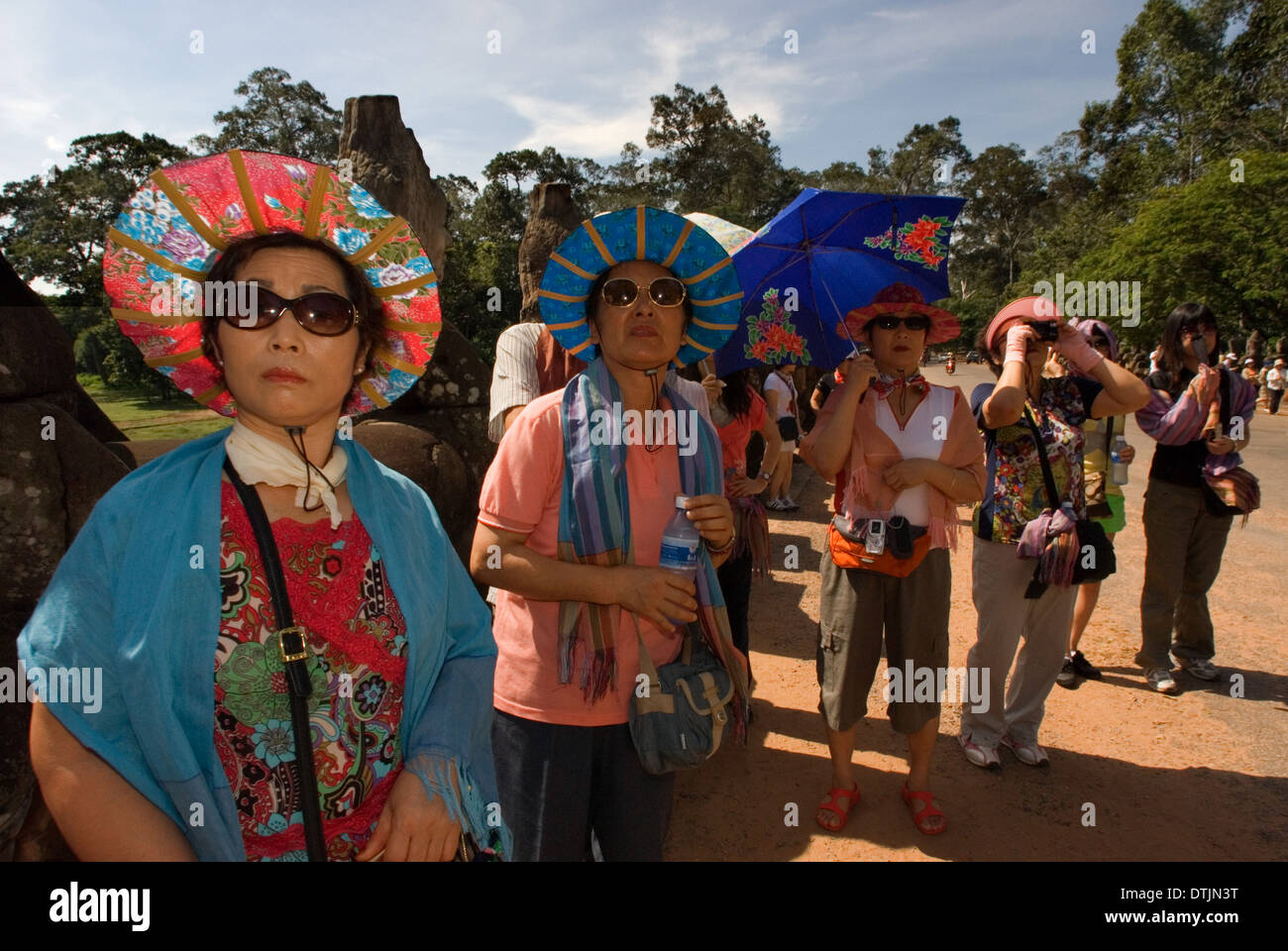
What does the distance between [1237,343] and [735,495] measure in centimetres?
2713

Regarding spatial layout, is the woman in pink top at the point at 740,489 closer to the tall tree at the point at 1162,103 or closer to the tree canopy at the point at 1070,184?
the tree canopy at the point at 1070,184

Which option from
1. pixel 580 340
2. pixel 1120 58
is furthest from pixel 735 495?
pixel 1120 58

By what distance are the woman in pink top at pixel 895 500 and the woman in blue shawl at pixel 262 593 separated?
1871 mm

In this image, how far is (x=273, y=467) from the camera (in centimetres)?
141

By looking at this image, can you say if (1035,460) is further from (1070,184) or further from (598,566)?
(1070,184)

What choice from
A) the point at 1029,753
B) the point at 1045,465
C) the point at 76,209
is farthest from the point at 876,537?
the point at 76,209

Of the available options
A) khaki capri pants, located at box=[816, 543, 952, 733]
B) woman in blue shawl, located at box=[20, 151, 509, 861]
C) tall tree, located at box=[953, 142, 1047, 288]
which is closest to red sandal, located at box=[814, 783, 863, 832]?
khaki capri pants, located at box=[816, 543, 952, 733]

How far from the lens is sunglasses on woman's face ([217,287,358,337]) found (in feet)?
4.58

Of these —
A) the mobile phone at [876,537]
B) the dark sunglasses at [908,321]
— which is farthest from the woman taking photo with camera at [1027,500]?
the mobile phone at [876,537]

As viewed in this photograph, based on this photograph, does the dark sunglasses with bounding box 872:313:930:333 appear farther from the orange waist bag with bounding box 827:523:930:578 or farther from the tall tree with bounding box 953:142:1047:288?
the tall tree with bounding box 953:142:1047:288

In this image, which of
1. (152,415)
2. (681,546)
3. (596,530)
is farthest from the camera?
(152,415)

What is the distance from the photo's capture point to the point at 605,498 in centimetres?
205

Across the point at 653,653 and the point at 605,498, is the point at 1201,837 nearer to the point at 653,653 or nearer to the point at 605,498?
the point at 653,653

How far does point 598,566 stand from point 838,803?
6.64ft
